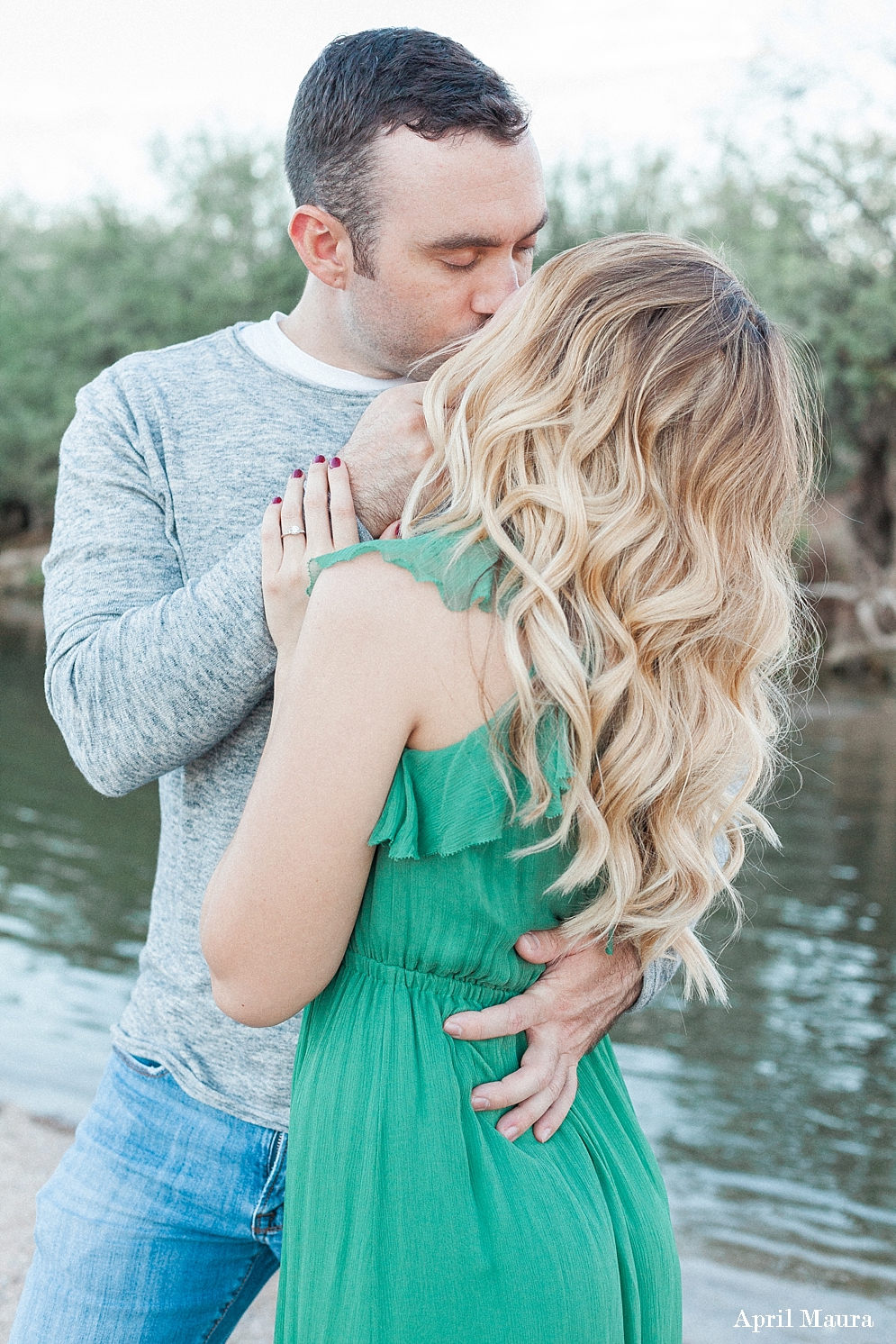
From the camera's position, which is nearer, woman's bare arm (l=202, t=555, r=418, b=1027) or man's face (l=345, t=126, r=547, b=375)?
woman's bare arm (l=202, t=555, r=418, b=1027)

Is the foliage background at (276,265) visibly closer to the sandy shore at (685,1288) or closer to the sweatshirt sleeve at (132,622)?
the sandy shore at (685,1288)

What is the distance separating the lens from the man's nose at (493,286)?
5.55ft

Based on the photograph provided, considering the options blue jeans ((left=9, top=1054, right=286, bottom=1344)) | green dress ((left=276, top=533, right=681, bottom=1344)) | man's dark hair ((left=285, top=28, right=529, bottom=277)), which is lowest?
blue jeans ((left=9, top=1054, right=286, bottom=1344))

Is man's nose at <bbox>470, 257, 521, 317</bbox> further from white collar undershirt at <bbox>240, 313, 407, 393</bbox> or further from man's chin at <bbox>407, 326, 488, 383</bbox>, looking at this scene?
white collar undershirt at <bbox>240, 313, 407, 393</bbox>

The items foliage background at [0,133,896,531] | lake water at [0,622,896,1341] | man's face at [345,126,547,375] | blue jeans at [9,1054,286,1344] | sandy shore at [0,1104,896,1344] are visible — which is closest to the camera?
blue jeans at [9,1054,286,1344]

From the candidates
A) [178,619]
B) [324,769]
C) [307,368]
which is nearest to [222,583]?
[178,619]

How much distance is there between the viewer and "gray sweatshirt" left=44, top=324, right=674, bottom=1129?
57.1 inches

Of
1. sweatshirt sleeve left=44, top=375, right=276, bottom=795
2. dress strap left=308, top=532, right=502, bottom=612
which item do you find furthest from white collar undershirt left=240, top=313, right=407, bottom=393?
dress strap left=308, top=532, right=502, bottom=612

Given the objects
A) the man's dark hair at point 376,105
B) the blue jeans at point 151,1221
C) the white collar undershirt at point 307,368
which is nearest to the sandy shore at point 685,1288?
the blue jeans at point 151,1221

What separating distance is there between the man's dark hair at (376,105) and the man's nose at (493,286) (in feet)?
0.52

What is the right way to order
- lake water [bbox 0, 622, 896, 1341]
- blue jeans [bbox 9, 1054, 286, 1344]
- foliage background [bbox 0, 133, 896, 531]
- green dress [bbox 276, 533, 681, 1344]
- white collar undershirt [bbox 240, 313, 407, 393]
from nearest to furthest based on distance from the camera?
green dress [bbox 276, 533, 681, 1344], blue jeans [bbox 9, 1054, 286, 1344], white collar undershirt [bbox 240, 313, 407, 393], lake water [bbox 0, 622, 896, 1341], foliage background [bbox 0, 133, 896, 531]

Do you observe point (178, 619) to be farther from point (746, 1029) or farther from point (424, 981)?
point (746, 1029)

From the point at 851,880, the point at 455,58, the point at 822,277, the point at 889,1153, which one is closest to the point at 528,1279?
the point at 455,58

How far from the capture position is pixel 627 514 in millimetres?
1282
